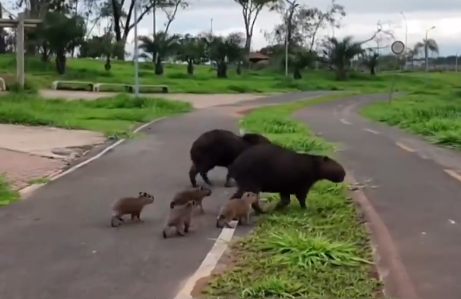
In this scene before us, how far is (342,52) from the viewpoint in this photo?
69500 mm

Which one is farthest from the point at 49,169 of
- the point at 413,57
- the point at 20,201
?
the point at 413,57

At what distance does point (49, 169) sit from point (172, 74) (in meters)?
50.3

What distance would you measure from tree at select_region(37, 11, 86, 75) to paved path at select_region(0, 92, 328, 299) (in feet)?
135

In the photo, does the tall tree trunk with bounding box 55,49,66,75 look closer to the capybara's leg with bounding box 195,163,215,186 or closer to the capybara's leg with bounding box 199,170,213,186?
the capybara's leg with bounding box 199,170,213,186

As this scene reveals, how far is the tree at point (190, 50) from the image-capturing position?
62938 mm

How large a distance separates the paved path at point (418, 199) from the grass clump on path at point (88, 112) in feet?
19.3

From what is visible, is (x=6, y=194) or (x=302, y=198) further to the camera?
(x=6, y=194)

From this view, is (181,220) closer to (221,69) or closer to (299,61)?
(221,69)

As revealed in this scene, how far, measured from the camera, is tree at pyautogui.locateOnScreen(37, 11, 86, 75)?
51.7 metres

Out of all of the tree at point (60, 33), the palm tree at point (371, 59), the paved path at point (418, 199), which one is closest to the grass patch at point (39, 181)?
the paved path at point (418, 199)

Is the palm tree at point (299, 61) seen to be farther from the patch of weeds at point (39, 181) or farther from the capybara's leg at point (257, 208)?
the capybara's leg at point (257, 208)

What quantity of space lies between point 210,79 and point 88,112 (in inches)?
1344

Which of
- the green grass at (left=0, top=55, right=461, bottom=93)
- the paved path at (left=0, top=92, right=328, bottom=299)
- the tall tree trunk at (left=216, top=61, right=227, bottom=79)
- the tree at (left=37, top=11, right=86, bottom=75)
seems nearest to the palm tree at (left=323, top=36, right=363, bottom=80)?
the green grass at (left=0, top=55, right=461, bottom=93)

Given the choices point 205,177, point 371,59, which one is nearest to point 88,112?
point 205,177
